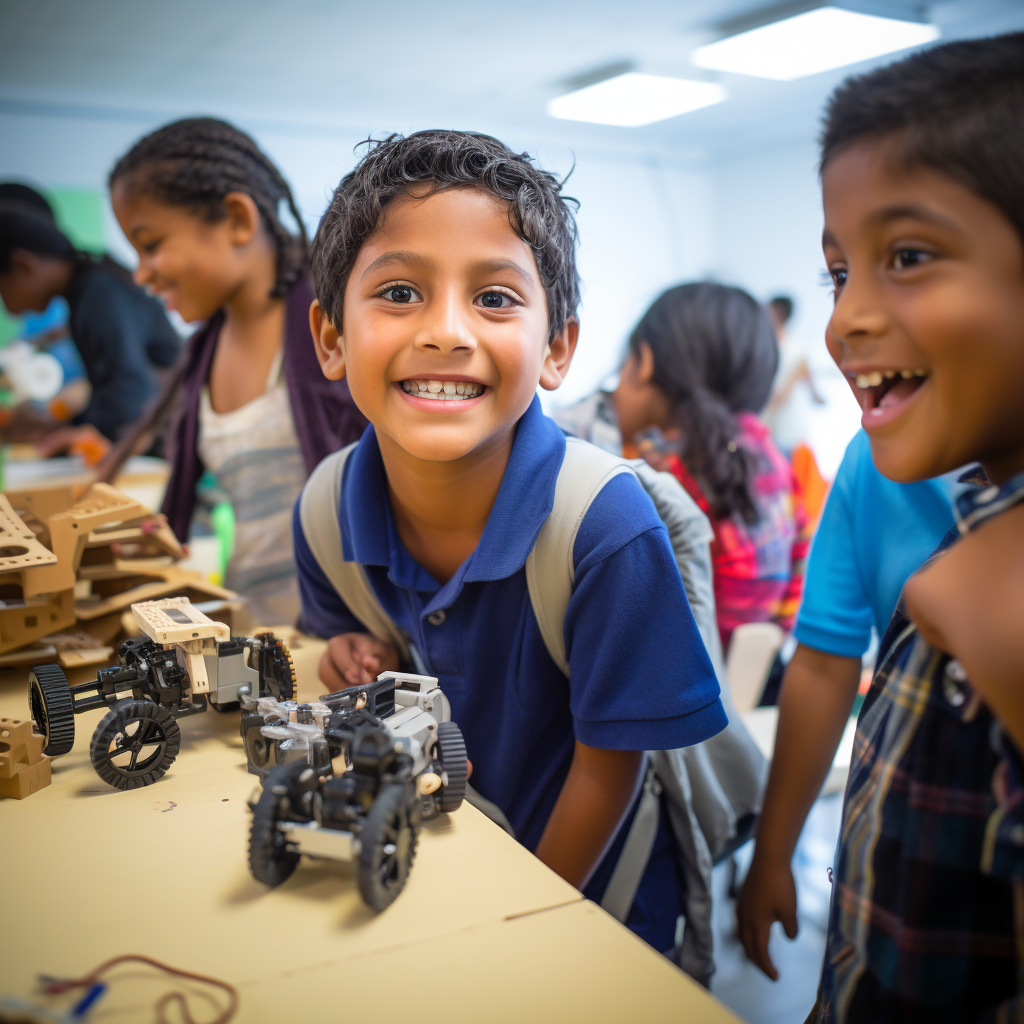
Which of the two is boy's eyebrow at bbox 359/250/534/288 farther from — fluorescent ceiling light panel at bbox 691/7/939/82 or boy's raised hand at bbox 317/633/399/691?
fluorescent ceiling light panel at bbox 691/7/939/82

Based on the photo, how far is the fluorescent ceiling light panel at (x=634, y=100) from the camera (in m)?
5.11

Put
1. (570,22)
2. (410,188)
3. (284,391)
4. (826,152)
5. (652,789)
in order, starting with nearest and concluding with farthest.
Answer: (826,152)
(410,188)
(652,789)
(284,391)
(570,22)

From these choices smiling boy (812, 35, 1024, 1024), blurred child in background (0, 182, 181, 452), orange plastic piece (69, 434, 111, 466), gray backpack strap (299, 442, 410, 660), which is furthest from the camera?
orange plastic piece (69, 434, 111, 466)

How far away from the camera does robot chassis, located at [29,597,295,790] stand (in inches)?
29.4

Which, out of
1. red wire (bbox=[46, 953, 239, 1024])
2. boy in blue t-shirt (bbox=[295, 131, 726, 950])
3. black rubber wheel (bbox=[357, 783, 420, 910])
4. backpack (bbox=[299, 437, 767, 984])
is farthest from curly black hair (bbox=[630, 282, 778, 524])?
red wire (bbox=[46, 953, 239, 1024])

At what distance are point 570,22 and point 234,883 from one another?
4.36m

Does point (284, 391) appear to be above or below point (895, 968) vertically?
above

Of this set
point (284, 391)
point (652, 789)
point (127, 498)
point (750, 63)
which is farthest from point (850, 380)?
point (750, 63)

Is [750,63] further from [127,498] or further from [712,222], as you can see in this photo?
[127,498]

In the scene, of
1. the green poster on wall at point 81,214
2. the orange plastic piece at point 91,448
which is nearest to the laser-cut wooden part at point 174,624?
the orange plastic piece at point 91,448

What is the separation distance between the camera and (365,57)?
4.61 metres

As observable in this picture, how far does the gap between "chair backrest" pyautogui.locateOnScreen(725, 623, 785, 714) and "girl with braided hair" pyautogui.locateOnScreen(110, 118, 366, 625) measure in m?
0.80

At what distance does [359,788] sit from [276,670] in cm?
30

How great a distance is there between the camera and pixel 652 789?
99cm
